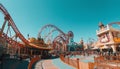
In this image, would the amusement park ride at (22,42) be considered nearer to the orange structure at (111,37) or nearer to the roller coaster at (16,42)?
the roller coaster at (16,42)

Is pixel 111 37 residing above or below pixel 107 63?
above

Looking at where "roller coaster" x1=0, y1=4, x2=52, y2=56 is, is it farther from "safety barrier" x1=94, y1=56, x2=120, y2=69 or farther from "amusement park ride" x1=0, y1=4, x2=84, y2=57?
"safety barrier" x1=94, y1=56, x2=120, y2=69

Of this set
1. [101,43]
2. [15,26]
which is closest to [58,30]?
[15,26]

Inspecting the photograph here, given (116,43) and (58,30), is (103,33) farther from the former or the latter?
(58,30)

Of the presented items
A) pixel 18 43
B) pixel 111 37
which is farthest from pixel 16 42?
pixel 111 37

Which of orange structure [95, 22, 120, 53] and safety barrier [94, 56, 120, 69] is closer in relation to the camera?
safety barrier [94, 56, 120, 69]

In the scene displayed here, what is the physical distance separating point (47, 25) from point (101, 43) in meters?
28.8

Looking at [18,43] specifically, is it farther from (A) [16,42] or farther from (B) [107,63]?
(B) [107,63]

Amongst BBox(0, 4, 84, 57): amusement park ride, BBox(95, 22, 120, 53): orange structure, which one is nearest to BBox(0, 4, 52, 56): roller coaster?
BBox(0, 4, 84, 57): amusement park ride

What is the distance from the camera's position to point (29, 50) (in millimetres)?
32219

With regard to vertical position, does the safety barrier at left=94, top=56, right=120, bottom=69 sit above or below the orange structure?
below

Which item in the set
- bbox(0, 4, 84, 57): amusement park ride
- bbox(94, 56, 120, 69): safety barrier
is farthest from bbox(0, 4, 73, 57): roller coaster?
bbox(94, 56, 120, 69): safety barrier

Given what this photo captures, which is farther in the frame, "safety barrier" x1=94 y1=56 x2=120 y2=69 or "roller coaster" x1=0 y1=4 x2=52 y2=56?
Result: "roller coaster" x1=0 y1=4 x2=52 y2=56

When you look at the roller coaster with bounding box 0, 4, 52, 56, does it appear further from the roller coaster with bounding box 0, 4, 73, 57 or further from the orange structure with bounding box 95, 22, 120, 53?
the orange structure with bounding box 95, 22, 120, 53
